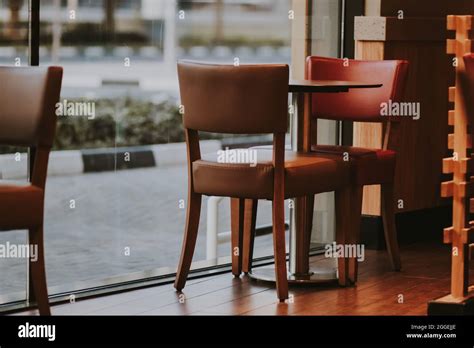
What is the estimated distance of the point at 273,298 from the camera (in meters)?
4.59

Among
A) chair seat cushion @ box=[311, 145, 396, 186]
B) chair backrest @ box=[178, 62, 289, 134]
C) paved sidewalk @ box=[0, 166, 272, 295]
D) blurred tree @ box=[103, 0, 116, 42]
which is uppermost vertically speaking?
blurred tree @ box=[103, 0, 116, 42]

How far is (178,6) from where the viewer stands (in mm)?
5262

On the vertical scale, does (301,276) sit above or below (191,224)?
below

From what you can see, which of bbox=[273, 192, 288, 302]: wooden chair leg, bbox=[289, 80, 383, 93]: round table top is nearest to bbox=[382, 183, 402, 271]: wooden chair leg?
bbox=[289, 80, 383, 93]: round table top

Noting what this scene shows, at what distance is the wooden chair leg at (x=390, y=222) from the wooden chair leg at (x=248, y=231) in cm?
66

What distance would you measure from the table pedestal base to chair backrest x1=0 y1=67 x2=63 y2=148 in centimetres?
→ 153

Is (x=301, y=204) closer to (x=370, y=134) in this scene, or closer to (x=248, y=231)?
(x=248, y=231)

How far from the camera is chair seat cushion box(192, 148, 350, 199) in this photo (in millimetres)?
4422

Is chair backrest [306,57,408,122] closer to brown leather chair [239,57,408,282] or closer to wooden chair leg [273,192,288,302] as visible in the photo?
brown leather chair [239,57,408,282]

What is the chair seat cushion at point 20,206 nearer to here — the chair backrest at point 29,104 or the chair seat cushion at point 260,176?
the chair backrest at point 29,104

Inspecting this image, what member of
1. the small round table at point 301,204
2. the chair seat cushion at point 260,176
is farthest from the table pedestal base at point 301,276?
the chair seat cushion at point 260,176

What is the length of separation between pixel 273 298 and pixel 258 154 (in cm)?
64

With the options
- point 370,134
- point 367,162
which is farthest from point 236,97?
point 370,134

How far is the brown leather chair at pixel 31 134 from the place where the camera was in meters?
3.58
